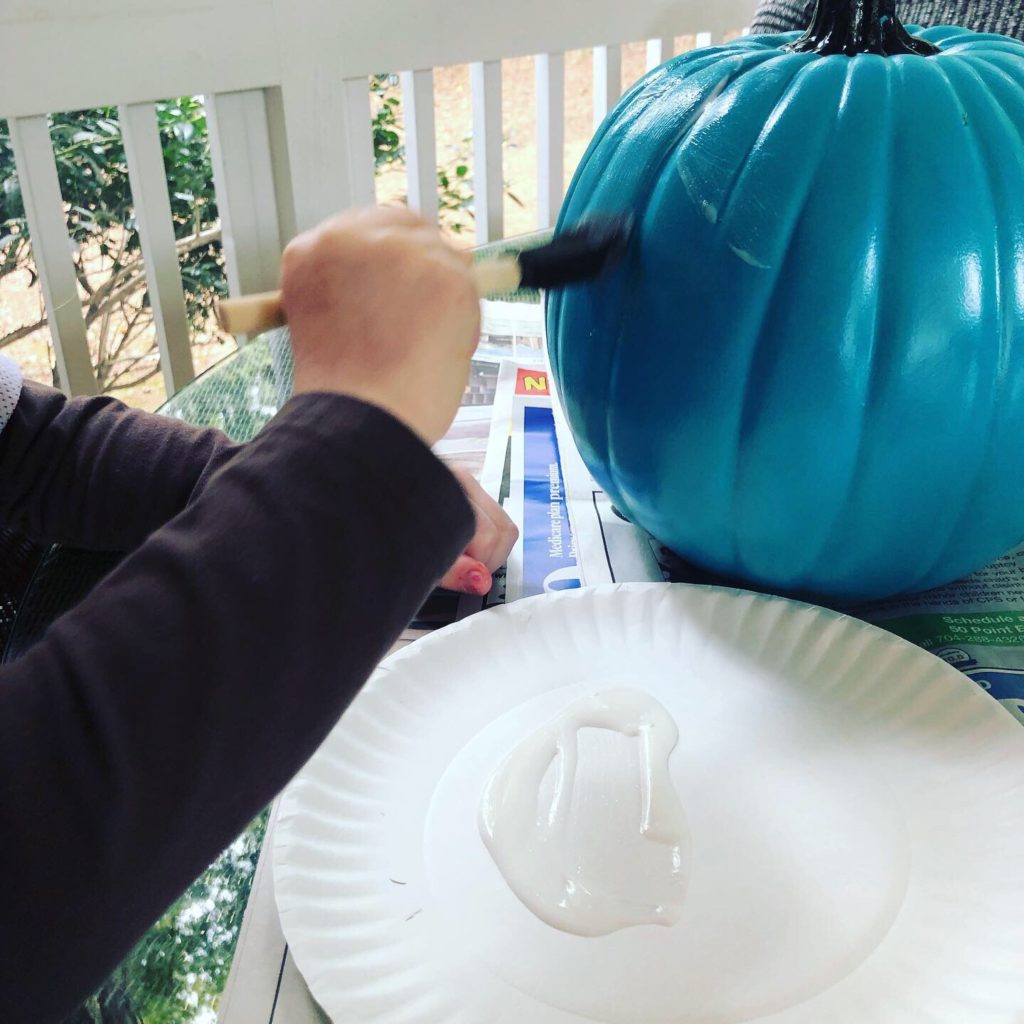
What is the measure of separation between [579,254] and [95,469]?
32 cm

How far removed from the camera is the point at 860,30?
44 cm

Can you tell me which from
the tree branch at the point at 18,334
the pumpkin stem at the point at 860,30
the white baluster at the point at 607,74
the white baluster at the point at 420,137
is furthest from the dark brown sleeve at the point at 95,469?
the white baluster at the point at 607,74

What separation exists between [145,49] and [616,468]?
2.33ft

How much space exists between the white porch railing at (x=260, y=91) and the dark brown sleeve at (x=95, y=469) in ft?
1.45

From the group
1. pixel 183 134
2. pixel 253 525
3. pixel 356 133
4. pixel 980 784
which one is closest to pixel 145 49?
pixel 356 133

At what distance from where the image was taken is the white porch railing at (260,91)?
89 centimetres

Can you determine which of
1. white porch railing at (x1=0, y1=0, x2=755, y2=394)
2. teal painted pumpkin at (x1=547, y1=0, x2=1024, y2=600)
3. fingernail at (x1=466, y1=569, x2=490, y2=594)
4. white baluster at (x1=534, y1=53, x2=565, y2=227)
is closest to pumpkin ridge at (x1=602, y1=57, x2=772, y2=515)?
teal painted pumpkin at (x1=547, y1=0, x2=1024, y2=600)

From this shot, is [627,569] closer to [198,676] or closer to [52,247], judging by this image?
[198,676]

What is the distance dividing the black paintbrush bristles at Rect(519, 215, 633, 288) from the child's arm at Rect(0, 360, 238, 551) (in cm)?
23

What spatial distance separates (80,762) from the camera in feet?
0.92

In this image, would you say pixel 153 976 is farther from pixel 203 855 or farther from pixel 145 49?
pixel 145 49

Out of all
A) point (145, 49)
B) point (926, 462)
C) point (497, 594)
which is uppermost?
point (145, 49)

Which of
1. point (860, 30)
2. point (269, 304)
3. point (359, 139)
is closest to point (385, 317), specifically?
point (269, 304)

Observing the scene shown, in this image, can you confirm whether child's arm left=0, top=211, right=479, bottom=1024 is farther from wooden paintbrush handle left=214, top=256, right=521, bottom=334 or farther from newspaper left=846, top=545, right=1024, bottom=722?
newspaper left=846, top=545, right=1024, bottom=722
